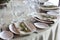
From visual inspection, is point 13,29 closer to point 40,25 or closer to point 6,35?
point 6,35

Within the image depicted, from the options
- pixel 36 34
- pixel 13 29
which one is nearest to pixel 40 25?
pixel 36 34

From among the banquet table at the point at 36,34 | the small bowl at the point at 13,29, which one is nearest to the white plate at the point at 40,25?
the banquet table at the point at 36,34

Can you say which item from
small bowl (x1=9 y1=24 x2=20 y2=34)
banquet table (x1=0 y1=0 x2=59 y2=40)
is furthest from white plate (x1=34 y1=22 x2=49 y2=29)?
small bowl (x1=9 y1=24 x2=20 y2=34)

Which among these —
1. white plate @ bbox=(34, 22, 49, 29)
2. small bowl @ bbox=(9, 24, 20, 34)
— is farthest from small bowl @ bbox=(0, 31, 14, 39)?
white plate @ bbox=(34, 22, 49, 29)

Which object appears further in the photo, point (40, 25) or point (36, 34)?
point (40, 25)

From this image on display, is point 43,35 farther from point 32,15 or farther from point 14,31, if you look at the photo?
point 32,15

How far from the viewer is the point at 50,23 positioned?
138 cm

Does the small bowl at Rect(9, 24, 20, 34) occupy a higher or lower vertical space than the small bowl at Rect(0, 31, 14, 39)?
higher

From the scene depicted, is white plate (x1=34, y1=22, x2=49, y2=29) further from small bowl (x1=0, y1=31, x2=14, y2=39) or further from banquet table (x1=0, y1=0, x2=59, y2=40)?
small bowl (x1=0, y1=31, x2=14, y2=39)

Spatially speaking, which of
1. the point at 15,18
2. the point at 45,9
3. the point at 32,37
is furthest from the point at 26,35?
the point at 45,9

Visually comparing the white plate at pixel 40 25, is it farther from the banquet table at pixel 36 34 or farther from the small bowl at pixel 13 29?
the small bowl at pixel 13 29

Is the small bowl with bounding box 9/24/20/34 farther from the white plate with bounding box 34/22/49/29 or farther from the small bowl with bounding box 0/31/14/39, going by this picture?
the white plate with bounding box 34/22/49/29

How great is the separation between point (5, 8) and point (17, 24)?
392 millimetres

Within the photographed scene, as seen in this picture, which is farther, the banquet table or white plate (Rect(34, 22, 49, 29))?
white plate (Rect(34, 22, 49, 29))
